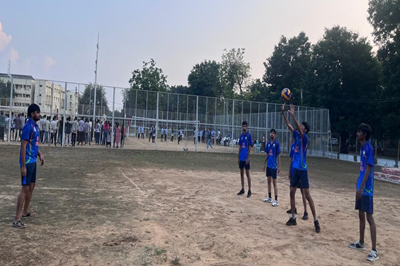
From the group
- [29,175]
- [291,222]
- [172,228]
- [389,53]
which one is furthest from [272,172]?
[389,53]

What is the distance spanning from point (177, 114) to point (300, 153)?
→ 21.8m

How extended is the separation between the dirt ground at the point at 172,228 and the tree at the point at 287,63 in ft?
158

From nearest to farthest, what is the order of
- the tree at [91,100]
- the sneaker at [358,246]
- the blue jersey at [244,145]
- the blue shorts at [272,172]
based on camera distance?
the sneaker at [358,246]
the blue shorts at [272,172]
the blue jersey at [244,145]
the tree at [91,100]

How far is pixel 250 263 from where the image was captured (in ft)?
15.4

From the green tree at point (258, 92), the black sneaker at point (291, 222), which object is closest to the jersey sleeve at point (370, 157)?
the black sneaker at point (291, 222)

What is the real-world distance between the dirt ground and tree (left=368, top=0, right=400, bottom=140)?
2293 cm

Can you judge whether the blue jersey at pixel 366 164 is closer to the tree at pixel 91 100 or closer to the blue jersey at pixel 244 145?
the blue jersey at pixel 244 145

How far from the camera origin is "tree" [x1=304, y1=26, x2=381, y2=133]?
3556 centimetres

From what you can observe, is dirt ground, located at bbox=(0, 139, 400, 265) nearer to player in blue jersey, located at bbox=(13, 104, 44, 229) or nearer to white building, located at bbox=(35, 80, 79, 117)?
player in blue jersey, located at bbox=(13, 104, 44, 229)

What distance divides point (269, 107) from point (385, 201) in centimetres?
2214

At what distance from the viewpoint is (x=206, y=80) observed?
77.8m

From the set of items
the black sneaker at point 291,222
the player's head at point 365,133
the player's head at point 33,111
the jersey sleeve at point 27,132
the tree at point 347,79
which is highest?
the tree at point 347,79

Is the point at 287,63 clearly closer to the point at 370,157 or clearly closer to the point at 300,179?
the point at 300,179

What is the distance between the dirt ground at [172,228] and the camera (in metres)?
4.79
